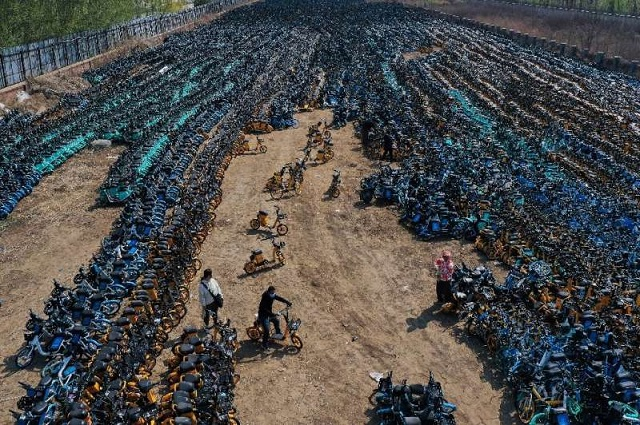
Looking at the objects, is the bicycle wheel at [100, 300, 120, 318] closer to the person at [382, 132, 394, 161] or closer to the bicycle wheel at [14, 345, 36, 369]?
the bicycle wheel at [14, 345, 36, 369]

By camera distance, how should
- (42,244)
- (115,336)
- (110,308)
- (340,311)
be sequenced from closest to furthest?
(115,336) < (110,308) < (340,311) < (42,244)

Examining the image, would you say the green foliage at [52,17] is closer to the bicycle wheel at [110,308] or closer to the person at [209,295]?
the bicycle wheel at [110,308]

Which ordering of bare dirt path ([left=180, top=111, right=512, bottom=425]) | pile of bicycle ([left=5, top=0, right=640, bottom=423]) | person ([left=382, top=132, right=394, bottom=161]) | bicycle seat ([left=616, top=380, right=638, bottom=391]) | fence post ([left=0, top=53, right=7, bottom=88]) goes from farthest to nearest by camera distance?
fence post ([left=0, top=53, right=7, bottom=88])
person ([left=382, top=132, right=394, bottom=161])
pile of bicycle ([left=5, top=0, right=640, bottom=423])
bare dirt path ([left=180, top=111, right=512, bottom=425])
bicycle seat ([left=616, top=380, right=638, bottom=391])

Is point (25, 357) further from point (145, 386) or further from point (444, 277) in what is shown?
point (444, 277)

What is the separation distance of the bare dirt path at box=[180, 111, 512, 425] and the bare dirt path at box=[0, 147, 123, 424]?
398cm

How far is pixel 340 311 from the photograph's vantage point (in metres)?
15.4

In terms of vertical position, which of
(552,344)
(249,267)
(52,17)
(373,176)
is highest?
(52,17)

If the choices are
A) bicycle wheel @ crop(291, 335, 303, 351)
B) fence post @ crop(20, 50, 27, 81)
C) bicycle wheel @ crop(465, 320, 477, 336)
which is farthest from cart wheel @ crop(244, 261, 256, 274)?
fence post @ crop(20, 50, 27, 81)

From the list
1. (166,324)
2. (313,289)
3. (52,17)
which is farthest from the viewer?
(52,17)

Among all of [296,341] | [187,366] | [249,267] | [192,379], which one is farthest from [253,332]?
[249,267]

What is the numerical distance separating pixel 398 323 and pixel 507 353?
118 inches

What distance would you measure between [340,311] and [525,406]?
532cm

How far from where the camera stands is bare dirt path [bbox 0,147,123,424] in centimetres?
1396

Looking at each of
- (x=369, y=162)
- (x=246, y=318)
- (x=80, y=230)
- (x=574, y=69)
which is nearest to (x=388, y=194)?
(x=369, y=162)
